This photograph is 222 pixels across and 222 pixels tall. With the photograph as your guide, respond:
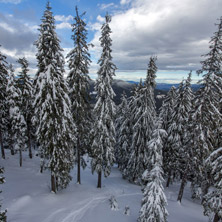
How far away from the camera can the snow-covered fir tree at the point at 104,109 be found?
52.4ft

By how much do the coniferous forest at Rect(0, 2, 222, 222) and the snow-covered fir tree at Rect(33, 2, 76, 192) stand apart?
0.08 meters

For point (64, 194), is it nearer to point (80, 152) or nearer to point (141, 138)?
point (80, 152)

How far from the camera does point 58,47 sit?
1230cm

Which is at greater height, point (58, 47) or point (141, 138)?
point (58, 47)

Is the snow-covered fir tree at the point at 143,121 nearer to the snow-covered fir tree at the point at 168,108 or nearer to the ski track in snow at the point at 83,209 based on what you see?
the snow-covered fir tree at the point at 168,108

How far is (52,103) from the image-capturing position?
12.7 m

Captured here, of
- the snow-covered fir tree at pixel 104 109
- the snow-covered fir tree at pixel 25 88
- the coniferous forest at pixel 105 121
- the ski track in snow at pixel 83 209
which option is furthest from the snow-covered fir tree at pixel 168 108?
the snow-covered fir tree at pixel 25 88

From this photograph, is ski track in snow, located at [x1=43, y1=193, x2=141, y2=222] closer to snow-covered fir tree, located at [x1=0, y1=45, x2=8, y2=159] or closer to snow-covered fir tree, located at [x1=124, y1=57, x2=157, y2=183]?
snow-covered fir tree, located at [x1=124, y1=57, x2=157, y2=183]

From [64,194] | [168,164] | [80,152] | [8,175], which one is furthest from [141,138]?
[8,175]

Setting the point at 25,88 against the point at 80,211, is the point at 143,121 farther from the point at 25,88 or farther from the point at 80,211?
the point at 25,88

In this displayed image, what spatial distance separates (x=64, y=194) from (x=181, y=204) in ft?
45.0

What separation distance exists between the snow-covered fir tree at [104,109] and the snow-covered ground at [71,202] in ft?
11.4

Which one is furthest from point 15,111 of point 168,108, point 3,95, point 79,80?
point 168,108

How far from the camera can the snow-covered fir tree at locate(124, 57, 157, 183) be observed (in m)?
19.0
